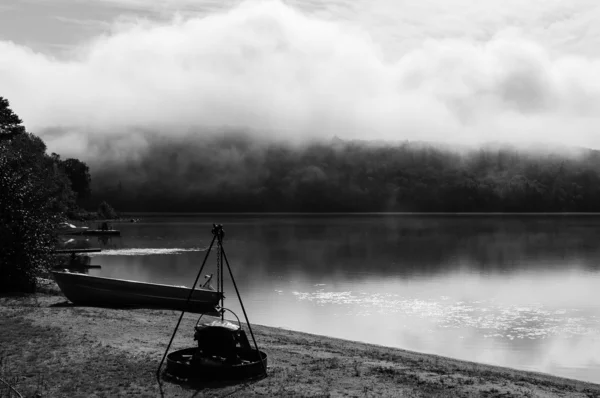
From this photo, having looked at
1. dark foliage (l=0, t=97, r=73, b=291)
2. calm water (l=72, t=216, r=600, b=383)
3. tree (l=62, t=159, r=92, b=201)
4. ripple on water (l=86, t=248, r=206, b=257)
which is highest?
tree (l=62, t=159, r=92, b=201)

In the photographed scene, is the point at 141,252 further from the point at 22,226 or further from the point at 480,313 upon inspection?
the point at 480,313

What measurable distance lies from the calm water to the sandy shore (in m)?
8.48

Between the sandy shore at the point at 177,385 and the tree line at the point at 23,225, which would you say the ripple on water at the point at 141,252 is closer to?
the tree line at the point at 23,225

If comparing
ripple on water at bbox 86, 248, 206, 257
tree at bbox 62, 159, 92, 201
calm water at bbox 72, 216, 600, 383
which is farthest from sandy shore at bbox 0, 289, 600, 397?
tree at bbox 62, 159, 92, 201

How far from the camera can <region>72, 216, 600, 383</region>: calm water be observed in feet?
112

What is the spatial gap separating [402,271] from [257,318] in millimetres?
33549

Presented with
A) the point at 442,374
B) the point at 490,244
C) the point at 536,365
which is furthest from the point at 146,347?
the point at 490,244

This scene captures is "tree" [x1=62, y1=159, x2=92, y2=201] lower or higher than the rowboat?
higher

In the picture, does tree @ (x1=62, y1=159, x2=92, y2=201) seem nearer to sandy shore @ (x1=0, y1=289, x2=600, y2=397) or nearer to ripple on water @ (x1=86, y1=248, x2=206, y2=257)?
ripple on water @ (x1=86, y1=248, x2=206, y2=257)

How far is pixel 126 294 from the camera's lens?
37750mm

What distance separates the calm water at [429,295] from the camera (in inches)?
1341

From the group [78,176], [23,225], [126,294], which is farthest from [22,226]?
[78,176]

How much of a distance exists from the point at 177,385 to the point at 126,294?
840 inches

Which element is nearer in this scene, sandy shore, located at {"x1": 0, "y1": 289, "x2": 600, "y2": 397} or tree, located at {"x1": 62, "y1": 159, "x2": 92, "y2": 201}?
sandy shore, located at {"x1": 0, "y1": 289, "x2": 600, "y2": 397}
